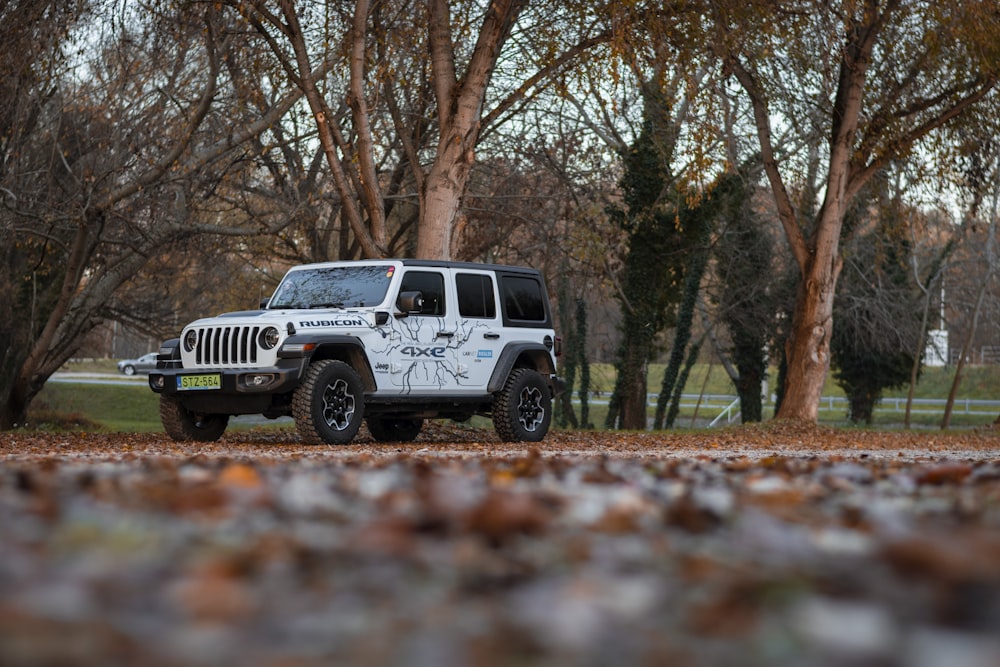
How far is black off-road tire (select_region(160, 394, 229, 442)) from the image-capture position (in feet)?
45.6

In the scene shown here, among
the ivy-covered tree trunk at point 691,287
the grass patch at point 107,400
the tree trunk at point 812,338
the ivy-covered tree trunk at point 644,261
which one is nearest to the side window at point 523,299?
the tree trunk at point 812,338

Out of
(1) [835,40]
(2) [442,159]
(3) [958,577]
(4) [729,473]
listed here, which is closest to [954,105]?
(1) [835,40]

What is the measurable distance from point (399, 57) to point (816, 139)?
30.3 ft

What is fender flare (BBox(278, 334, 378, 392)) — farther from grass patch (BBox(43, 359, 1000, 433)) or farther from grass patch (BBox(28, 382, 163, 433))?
grass patch (BBox(28, 382, 163, 433))

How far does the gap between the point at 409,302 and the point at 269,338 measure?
1664 millimetres

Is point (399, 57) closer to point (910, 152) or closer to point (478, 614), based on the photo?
point (910, 152)

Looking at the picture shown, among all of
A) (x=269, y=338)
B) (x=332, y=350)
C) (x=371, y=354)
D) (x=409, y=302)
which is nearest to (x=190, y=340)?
(x=269, y=338)

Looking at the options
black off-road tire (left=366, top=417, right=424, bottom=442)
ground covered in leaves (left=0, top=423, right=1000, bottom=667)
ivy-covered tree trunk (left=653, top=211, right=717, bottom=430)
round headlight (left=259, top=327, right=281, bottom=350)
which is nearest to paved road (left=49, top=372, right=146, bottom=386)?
ivy-covered tree trunk (left=653, top=211, right=717, bottom=430)

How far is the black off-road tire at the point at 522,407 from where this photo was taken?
1508cm

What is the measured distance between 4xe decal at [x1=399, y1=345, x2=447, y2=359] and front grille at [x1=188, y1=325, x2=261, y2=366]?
5.82 feet

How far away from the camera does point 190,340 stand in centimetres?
1354

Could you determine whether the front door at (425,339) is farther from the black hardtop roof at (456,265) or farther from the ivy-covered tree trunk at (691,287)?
the ivy-covered tree trunk at (691,287)

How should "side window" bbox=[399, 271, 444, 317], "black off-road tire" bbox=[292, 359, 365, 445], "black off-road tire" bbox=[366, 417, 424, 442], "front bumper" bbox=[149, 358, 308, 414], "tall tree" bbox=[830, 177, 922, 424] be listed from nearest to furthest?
"front bumper" bbox=[149, 358, 308, 414] < "black off-road tire" bbox=[292, 359, 365, 445] < "side window" bbox=[399, 271, 444, 317] < "black off-road tire" bbox=[366, 417, 424, 442] < "tall tree" bbox=[830, 177, 922, 424]

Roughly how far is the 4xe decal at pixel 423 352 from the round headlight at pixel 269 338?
162 cm
